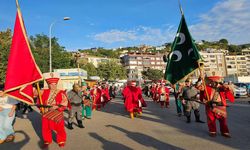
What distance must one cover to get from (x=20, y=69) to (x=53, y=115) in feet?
4.74

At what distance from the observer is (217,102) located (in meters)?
7.78

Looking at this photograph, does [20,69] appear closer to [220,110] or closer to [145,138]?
[145,138]

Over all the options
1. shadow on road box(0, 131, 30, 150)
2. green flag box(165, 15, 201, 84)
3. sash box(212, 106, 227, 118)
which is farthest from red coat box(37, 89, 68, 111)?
sash box(212, 106, 227, 118)

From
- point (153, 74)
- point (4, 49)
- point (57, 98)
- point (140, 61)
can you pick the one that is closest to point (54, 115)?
point (57, 98)

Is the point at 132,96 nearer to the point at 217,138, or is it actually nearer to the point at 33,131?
the point at 33,131

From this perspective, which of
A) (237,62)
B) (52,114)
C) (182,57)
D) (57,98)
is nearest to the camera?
(52,114)

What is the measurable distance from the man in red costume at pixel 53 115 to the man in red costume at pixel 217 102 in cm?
395

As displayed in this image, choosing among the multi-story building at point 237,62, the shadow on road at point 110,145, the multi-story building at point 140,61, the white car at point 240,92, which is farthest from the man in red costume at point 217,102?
the multi-story building at point 237,62

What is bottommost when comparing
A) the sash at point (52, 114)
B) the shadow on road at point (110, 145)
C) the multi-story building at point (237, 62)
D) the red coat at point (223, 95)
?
the shadow on road at point (110, 145)

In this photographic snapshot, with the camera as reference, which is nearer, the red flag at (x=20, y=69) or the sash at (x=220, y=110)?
the red flag at (x=20, y=69)

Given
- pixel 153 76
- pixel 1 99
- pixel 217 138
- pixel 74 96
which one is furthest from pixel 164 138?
pixel 153 76

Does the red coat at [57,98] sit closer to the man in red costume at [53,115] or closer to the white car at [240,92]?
the man in red costume at [53,115]

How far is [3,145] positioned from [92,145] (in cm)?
268

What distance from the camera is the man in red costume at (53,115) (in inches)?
294
